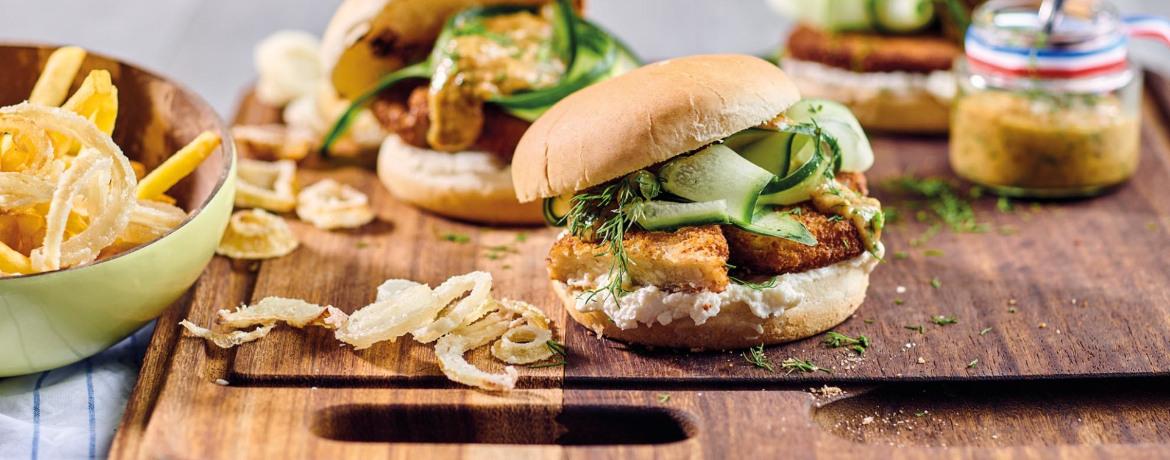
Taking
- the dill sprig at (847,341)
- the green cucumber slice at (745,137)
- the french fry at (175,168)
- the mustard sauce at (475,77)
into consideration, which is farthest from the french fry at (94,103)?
the dill sprig at (847,341)

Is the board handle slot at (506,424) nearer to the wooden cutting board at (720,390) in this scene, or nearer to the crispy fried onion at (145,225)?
the wooden cutting board at (720,390)

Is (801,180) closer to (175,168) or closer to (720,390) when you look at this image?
(720,390)

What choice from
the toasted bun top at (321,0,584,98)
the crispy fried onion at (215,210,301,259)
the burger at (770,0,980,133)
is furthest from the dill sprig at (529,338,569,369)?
the burger at (770,0,980,133)

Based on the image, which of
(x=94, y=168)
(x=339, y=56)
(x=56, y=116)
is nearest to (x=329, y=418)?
(x=94, y=168)

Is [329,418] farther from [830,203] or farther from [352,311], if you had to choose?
[830,203]

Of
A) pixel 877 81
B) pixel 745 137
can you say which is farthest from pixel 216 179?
pixel 877 81

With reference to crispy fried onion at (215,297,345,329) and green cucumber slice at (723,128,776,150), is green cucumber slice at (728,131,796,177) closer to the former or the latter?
green cucumber slice at (723,128,776,150)
